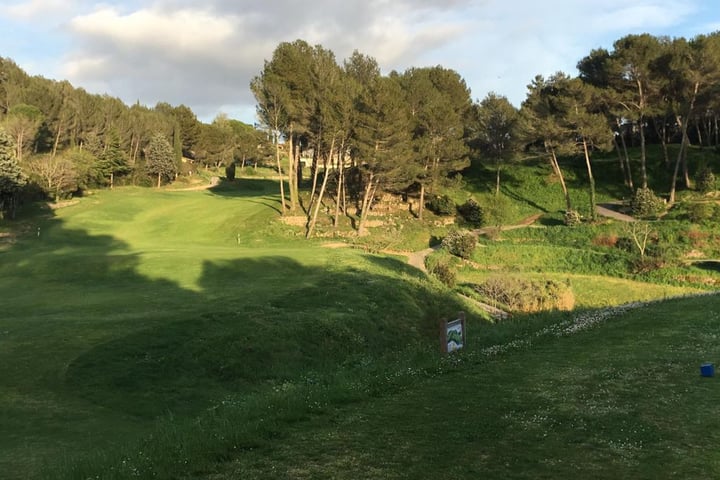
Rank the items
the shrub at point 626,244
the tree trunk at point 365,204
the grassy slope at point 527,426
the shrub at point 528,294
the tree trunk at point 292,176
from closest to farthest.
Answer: the grassy slope at point 527,426, the shrub at point 528,294, the shrub at point 626,244, the tree trunk at point 365,204, the tree trunk at point 292,176

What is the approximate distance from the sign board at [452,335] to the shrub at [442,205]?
53.4 meters

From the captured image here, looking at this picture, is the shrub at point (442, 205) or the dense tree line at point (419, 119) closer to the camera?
the dense tree line at point (419, 119)

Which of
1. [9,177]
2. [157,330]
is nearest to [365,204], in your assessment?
[9,177]

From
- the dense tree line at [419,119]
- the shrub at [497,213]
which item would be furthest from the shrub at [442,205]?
the shrub at [497,213]

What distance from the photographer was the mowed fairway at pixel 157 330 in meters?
11.9

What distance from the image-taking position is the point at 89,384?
14.3 metres

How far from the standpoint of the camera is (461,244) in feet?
174

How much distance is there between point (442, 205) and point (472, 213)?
14.5ft

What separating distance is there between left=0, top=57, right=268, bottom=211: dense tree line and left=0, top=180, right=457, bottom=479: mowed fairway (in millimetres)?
32143

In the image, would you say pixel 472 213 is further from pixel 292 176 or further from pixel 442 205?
pixel 292 176

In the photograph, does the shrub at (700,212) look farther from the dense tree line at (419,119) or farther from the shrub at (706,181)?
the shrub at (706,181)

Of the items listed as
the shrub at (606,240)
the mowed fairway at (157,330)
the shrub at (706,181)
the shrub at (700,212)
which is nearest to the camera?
the mowed fairway at (157,330)

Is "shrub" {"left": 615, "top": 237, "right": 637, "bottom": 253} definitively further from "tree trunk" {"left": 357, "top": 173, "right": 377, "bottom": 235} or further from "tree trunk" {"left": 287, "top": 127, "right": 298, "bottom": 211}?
"tree trunk" {"left": 287, "top": 127, "right": 298, "bottom": 211}

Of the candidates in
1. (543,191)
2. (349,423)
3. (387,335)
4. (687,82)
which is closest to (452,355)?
(349,423)
